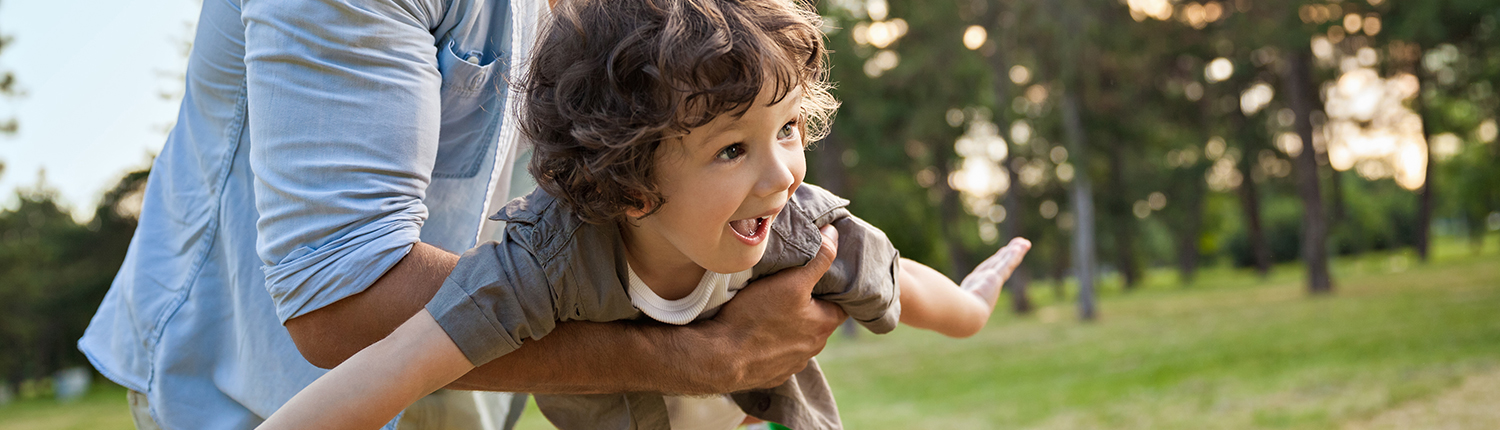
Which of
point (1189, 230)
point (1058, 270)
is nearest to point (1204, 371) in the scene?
point (1189, 230)

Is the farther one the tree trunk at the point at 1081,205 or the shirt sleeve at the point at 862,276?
the tree trunk at the point at 1081,205

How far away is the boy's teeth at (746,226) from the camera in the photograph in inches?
49.3

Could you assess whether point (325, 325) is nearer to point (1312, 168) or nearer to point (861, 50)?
point (861, 50)

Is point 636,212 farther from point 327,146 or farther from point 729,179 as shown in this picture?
point 327,146

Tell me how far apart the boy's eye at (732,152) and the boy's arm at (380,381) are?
1.30 ft

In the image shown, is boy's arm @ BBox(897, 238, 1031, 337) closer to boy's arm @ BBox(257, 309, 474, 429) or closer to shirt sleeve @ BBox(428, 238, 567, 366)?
shirt sleeve @ BBox(428, 238, 567, 366)

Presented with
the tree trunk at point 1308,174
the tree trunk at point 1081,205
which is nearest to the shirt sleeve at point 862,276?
the tree trunk at point 1081,205

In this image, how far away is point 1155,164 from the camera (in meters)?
28.0

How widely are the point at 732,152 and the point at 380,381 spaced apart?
1.62 feet

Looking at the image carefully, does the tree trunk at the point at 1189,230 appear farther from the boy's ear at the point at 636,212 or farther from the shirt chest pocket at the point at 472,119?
the boy's ear at the point at 636,212

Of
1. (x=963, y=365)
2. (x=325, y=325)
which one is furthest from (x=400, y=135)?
(x=963, y=365)

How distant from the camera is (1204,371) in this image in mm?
10883

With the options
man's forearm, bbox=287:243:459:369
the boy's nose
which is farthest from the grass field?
man's forearm, bbox=287:243:459:369

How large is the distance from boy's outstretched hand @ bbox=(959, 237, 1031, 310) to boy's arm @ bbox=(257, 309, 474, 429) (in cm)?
105
